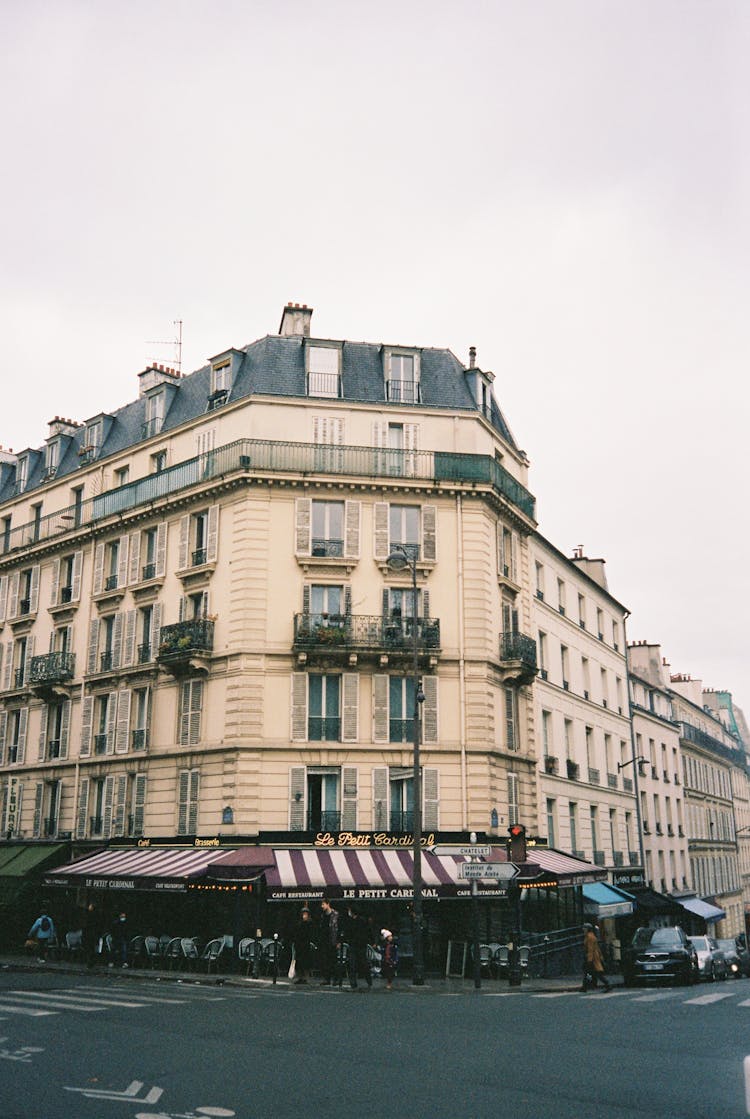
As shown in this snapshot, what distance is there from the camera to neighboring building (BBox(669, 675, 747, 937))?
56.1 metres

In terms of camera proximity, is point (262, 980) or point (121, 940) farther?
point (121, 940)

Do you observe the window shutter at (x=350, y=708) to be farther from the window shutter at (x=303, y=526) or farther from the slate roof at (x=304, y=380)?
the slate roof at (x=304, y=380)

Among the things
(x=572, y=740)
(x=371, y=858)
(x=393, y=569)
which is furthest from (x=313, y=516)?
(x=572, y=740)

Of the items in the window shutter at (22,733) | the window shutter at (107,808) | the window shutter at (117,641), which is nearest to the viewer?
the window shutter at (107,808)

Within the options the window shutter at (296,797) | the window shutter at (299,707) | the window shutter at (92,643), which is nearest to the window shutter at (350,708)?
the window shutter at (299,707)

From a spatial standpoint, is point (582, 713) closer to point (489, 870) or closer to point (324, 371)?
point (324, 371)

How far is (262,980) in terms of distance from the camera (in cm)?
2252

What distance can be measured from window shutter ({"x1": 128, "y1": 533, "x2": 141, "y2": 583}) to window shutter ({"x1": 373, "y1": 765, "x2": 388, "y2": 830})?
9951mm

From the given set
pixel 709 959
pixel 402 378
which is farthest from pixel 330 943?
pixel 402 378

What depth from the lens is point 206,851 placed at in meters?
26.6

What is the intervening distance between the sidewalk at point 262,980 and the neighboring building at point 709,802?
3176 centimetres

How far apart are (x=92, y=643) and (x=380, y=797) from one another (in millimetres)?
11361

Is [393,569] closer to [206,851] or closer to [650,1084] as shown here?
[206,851]

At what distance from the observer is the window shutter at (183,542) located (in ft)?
98.6
